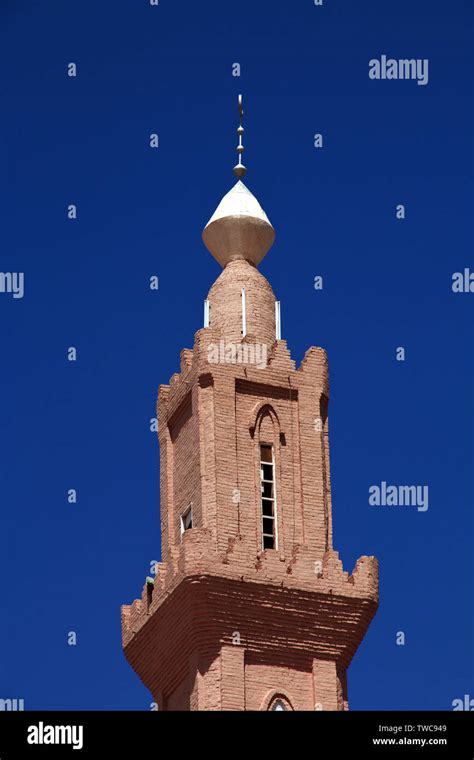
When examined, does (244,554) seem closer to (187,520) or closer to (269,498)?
(269,498)

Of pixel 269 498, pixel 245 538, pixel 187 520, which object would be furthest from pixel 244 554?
pixel 187 520

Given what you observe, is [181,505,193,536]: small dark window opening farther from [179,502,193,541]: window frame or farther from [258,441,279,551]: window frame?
[258,441,279,551]: window frame

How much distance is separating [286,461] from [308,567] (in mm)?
4049

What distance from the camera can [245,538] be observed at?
75.4 meters

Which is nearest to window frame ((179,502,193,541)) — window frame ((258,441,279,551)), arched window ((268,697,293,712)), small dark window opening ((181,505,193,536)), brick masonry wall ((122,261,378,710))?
small dark window opening ((181,505,193,536))

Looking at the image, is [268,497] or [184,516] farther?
[184,516]

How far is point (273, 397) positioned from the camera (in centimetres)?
7856

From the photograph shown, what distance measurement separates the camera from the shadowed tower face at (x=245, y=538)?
73.7 m

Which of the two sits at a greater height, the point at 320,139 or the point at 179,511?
the point at 320,139

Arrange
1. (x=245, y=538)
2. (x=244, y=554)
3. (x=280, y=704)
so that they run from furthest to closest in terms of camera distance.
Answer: (x=245, y=538)
(x=244, y=554)
(x=280, y=704)

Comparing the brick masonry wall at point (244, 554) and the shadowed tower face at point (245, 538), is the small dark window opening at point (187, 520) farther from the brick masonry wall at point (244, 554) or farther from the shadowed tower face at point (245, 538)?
the brick masonry wall at point (244, 554)
